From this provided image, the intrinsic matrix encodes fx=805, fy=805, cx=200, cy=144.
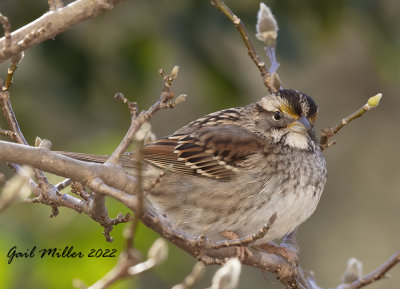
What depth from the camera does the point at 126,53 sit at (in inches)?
185

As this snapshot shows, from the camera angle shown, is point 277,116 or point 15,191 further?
point 277,116

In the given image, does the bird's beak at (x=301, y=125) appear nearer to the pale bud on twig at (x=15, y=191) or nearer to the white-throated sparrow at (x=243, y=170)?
the white-throated sparrow at (x=243, y=170)

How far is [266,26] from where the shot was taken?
12.4ft

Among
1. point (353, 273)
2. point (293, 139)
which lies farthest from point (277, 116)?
point (353, 273)

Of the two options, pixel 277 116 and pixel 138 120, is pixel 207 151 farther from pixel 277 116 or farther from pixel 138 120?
pixel 138 120

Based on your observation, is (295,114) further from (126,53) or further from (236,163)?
(126,53)

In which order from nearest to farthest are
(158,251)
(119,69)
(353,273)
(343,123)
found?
(158,251) < (343,123) < (353,273) < (119,69)

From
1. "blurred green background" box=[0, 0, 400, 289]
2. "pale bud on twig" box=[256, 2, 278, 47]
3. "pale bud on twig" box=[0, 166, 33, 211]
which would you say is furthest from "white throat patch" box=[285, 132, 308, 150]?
"pale bud on twig" box=[0, 166, 33, 211]

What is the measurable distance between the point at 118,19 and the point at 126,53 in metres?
0.21

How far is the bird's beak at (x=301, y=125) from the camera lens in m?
3.95

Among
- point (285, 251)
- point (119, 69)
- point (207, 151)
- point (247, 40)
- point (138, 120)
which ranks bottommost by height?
point (285, 251)

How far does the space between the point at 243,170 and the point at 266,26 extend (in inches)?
27.3

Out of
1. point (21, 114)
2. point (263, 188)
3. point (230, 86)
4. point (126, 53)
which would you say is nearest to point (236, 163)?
point (263, 188)

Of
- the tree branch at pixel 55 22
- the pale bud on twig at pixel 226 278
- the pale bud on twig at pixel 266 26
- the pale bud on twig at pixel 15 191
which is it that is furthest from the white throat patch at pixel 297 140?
the pale bud on twig at pixel 15 191
